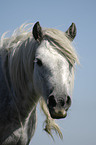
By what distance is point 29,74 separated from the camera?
4.40 m

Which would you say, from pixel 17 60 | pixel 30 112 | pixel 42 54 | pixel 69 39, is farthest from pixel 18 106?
pixel 69 39

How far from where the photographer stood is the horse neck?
4449 mm

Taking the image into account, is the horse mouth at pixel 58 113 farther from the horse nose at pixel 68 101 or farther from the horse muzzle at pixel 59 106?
the horse nose at pixel 68 101

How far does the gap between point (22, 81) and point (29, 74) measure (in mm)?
216

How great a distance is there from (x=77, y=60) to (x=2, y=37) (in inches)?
78.9

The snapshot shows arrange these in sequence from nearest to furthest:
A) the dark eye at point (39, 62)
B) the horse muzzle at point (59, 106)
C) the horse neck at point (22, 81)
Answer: the horse muzzle at point (59, 106) → the dark eye at point (39, 62) → the horse neck at point (22, 81)

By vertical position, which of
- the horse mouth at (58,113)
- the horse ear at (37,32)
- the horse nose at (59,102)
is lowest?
the horse mouth at (58,113)

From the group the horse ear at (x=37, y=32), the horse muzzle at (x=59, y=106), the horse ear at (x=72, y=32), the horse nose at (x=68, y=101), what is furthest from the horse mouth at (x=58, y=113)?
the horse ear at (x=72, y=32)

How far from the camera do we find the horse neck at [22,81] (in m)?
4.45

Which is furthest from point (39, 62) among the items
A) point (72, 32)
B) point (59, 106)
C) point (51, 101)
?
point (72, 32)

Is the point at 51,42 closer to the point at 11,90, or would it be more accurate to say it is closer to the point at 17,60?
the point at 17,60

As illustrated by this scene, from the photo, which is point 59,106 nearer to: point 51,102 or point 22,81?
point 51,102

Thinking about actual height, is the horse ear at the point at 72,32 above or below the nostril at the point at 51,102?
above

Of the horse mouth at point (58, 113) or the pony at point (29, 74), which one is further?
the pony at point (29, 74)
